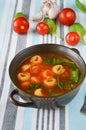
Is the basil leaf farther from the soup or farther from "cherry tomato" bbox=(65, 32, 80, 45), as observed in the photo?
"cherry tomato" bbox=(65, 32, 80, 45)

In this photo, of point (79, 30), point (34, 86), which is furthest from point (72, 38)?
point (34, 86)

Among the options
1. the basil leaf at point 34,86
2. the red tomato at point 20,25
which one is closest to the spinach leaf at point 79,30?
the red tomato at point 20,25

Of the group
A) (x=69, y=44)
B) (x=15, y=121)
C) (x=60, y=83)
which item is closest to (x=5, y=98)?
(x=15, y=121)

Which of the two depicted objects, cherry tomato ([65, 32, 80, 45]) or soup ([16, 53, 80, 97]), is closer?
soup ([16, 53, 80, 97])

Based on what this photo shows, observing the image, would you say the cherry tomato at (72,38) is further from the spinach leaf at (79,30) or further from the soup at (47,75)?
the soup at (47,75)

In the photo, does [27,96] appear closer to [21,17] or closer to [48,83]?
[48,83]

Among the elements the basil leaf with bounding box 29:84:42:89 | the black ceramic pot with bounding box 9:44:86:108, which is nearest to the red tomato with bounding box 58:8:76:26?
the black ceramic pot with bounding box 9:44:86:108

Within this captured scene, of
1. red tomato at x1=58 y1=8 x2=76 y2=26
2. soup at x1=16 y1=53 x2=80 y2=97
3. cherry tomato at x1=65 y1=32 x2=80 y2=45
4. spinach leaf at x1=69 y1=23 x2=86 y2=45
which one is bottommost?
soup at x1=16 y1=53 x2=80 y2=97
